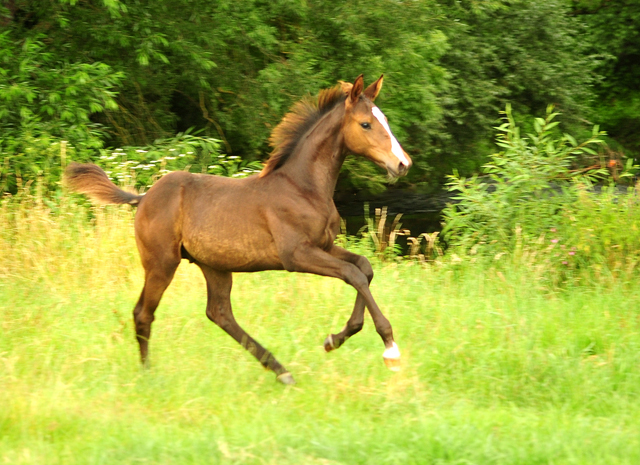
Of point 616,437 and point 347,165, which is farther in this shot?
point 347,165

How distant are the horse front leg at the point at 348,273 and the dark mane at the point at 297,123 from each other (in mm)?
779

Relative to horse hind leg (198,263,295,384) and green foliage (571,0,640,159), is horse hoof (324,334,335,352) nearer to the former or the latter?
horse hind leg (198,263,295,384)

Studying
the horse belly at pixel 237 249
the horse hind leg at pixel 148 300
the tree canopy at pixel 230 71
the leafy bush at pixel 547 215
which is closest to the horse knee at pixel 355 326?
the horse belly at pixel 237 249

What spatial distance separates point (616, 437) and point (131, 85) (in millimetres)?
12659

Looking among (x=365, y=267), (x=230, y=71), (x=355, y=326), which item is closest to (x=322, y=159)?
(x=365, y=267)

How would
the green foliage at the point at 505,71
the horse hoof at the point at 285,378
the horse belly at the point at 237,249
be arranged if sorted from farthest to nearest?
the green foliage at the point at 505,71
the horse belly at the point at 237,249
the horse hoof at the point at 285,378

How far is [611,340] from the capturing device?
566 centimetres

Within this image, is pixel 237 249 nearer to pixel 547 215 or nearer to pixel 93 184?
pixel 93 184

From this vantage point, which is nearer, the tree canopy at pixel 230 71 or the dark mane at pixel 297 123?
the dark mane at pixel 297 123

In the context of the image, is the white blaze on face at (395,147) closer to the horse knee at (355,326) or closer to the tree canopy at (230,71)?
the horse knee at (355,326)

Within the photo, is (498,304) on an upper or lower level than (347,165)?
upper

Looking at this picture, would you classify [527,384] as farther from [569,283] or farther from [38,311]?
[38,311]

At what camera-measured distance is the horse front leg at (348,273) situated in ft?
16.1

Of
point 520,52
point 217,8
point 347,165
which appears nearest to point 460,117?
point 520,52
